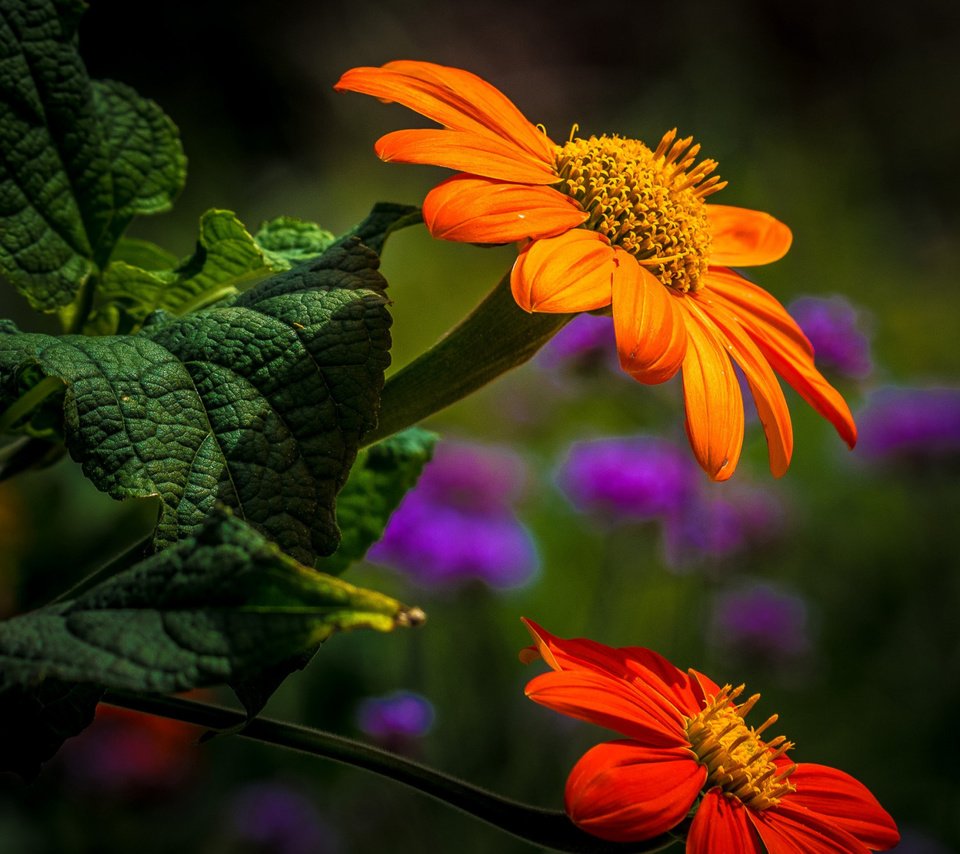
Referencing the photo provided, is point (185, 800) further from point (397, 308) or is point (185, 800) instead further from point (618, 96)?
A: point (618, 96)

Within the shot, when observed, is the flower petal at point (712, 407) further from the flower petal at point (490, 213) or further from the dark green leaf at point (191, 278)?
the dark green leaf at point (191, 278)

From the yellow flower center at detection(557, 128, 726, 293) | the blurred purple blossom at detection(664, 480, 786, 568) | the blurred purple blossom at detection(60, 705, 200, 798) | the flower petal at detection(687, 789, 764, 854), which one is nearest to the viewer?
the flower petal at detection(687, 789, 764, 854)

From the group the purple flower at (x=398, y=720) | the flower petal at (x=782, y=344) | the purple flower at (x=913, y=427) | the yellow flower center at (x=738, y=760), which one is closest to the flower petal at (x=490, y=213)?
the flower petal at (x=782, y=344)

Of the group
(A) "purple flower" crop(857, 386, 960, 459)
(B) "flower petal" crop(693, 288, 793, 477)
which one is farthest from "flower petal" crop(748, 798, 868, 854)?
(A) "purple flower" crop(857, 386, 960, 459)

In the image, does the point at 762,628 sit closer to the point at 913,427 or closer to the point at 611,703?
the point at 913,427

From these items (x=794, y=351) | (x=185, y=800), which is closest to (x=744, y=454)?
(x=185, y=800)

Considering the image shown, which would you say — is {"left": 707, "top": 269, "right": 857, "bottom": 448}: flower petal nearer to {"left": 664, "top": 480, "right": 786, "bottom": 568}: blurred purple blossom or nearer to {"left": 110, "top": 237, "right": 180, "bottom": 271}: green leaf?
{"left": 110, "top": 237, "right": 180, "bottom": 271}: green leaf
